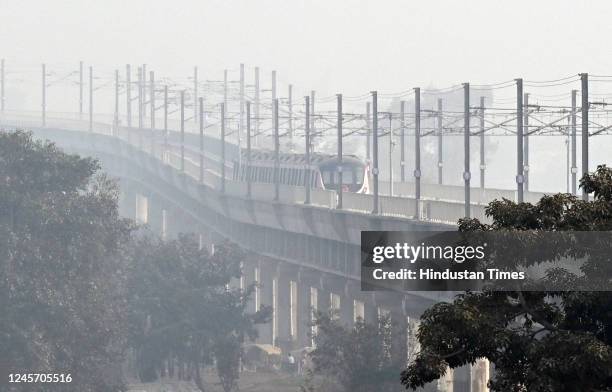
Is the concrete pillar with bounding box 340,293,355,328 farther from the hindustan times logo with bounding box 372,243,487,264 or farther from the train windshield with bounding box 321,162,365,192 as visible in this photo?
the hindustan times logo with bounding box 372,243,487,264

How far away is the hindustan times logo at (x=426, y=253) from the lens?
34800 millimetres

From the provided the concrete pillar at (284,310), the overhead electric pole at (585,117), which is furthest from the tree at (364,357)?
the concrete pillar at (284,310)

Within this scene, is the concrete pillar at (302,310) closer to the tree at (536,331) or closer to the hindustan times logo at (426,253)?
the hindustan times logo at (426,253)

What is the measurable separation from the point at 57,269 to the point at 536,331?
181ft

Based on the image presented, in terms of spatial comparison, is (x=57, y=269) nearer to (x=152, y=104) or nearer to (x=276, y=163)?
(x=276, y=163)

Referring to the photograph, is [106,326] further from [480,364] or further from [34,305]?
[480,364]

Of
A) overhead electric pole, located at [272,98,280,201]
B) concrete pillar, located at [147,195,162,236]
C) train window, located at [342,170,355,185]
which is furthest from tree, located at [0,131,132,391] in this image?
concrete pillar, located at [147,195,162,236]

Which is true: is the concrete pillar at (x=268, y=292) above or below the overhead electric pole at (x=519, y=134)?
below

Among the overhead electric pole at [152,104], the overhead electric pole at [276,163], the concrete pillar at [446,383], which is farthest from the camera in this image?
the overhead electric pole at [152,104]

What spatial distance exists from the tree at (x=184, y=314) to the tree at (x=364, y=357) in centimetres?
1628

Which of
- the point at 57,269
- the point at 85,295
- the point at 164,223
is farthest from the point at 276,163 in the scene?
the point at 164,223

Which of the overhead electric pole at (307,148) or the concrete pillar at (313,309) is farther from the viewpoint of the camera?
the overhead electric pole at (307,148)

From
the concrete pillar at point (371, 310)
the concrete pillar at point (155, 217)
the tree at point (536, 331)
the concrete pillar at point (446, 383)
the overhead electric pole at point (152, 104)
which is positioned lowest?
the concrete pillar at point (446, 383)

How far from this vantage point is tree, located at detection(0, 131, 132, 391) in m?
81.4
